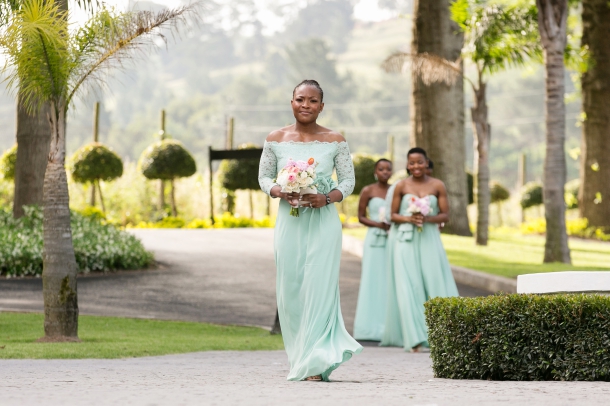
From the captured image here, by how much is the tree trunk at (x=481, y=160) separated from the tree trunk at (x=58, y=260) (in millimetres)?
14446

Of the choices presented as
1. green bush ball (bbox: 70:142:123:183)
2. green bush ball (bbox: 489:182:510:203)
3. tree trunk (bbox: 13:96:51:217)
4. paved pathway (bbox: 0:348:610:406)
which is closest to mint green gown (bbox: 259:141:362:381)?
paved pathway (bbox: 0:348:610:406)

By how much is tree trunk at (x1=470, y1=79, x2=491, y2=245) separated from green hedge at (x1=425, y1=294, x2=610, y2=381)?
16786 millimetres

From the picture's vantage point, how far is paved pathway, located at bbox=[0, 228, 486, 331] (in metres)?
15.3

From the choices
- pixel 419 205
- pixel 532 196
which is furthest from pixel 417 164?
pixel 532 196

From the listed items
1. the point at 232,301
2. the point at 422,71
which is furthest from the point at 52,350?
the point at 422,71

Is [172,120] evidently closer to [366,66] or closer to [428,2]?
[366,66]

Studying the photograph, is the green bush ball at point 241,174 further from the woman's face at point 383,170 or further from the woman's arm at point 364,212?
the woman's face at point 383,170

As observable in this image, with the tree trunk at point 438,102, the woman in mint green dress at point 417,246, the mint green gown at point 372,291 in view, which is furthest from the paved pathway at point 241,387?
the tree trunk at point 438,102

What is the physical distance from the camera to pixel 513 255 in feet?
73.1

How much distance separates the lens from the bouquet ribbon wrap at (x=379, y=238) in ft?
44.7

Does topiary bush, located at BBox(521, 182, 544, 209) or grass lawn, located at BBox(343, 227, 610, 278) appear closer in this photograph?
grass lawn, located at BBox(343, 227, 610, 278)

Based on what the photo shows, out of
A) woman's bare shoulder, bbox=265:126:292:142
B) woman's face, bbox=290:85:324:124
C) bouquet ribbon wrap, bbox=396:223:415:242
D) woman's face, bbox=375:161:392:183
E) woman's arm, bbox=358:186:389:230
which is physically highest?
woman's face, bbox=290:85:324:124

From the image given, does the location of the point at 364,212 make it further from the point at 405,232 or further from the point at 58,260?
the point at 58,260

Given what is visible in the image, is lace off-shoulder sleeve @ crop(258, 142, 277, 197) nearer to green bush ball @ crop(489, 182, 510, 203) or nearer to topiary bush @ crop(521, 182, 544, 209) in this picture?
topiary bush @ crop(521, 182, 544, 209)
